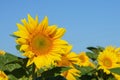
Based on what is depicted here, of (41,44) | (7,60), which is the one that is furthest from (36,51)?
(7,60)

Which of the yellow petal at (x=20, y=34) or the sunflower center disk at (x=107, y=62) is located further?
the sunflower center disk at (x=107, y=62)

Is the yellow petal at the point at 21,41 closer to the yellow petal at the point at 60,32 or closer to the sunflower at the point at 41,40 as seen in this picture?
the sunflower at the point at 41,40

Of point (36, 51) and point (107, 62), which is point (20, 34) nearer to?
point (36, 51)

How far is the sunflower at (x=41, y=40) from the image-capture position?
191 inches

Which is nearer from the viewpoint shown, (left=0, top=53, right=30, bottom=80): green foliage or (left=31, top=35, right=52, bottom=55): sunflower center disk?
(left=0, top=53, right=30, bottom=80): green foliage

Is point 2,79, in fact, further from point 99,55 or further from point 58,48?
point 99,55

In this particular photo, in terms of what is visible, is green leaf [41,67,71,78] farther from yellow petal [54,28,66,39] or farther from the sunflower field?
yellow petal [54,28,66,39]

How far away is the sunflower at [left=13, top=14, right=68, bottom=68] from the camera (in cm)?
484

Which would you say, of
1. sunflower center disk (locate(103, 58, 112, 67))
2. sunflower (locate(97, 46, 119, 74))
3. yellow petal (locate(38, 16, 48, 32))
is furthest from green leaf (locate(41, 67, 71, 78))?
sunflower center disk (locate(103, 58, 112, 67))

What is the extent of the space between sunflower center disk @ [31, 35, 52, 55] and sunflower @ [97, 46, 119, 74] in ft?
10.5

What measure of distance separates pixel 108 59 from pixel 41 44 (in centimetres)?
395

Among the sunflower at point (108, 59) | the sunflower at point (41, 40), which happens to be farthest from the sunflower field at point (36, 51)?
the sunflower at point (108, 59)

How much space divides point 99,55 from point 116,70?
167 centimetres

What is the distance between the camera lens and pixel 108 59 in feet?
28.5
